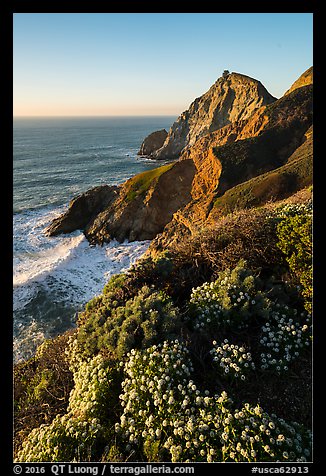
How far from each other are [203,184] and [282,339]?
25814mm

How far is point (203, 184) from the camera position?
2934cm

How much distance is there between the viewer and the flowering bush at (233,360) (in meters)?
3.98

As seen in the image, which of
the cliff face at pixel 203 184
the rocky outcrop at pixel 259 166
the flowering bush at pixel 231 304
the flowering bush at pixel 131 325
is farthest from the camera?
the cliff face at pixel 203 184

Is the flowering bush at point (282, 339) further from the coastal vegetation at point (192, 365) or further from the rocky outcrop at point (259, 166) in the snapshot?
the rocky outcrop at point (259, 166)

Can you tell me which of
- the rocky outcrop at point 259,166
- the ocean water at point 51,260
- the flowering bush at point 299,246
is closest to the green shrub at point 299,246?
the flowering bush at point 299,246

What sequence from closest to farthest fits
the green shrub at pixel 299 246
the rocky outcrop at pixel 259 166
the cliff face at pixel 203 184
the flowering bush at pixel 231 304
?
the flowering bush at pixel 231 304 < the green shrub at pixel 299 246 < the rocky outcrop at pixel 259 166 < the cliff face at pixel 203 184

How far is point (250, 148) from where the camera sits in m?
30.0

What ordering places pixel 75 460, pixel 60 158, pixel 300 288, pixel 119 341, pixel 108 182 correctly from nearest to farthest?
pixel 75 460
pixel 119 341
pixel 300 288
pixel 108 182
pixel 60 158

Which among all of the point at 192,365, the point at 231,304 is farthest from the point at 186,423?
the point at 231,304

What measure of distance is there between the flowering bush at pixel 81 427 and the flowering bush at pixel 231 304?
1590mm

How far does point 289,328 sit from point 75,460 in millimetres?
3258
